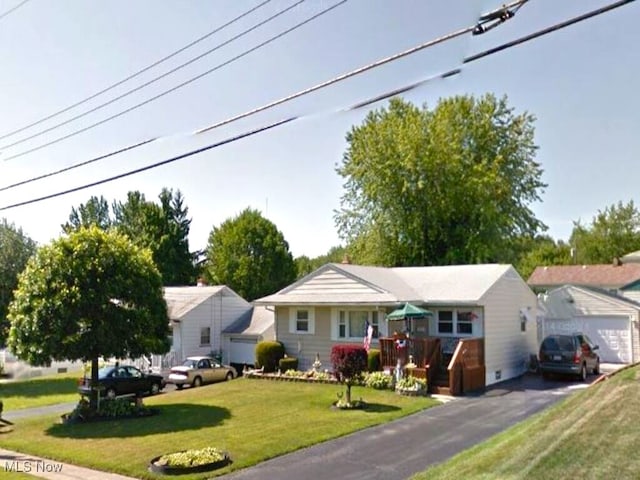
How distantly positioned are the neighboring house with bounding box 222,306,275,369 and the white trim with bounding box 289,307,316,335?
414 centimetres

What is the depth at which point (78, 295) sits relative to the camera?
18453 mm

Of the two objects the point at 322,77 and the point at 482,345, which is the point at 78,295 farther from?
the point at 482,345

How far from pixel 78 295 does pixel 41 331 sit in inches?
61.9

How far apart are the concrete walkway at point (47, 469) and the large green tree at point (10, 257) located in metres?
19.0

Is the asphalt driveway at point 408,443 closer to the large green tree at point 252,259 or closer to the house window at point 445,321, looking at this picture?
the house window at point 445,321

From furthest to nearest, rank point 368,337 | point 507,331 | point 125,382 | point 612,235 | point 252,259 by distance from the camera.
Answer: point 612,235
point 252,259
point 507,331
point 125,382
point 368,337

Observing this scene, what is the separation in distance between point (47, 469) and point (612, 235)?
6513cm

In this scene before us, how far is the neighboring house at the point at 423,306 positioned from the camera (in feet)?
76.9

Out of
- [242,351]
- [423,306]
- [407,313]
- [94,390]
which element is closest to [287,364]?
[423,306]

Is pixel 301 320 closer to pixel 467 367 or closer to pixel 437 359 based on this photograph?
pixel 437 359

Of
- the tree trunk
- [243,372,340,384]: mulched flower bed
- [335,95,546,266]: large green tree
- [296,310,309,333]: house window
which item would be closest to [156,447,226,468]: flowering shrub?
the tree trunk

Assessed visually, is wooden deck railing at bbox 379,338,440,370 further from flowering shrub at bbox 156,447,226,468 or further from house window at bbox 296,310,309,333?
flowering shrub at bbox 156,447,226,468

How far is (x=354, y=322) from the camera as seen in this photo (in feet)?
83.2

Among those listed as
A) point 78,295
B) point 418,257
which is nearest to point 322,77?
point 78,295
